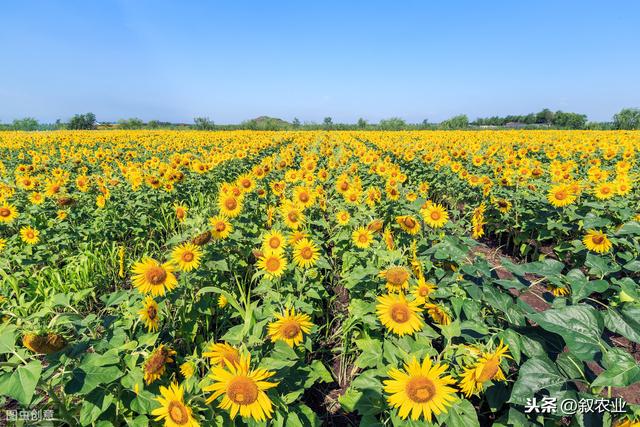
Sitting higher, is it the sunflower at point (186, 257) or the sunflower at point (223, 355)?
the sunflower at point (186, 257)

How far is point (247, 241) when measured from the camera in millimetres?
3615

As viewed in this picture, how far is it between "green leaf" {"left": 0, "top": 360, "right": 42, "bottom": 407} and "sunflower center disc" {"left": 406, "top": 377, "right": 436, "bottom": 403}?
5.10 ft

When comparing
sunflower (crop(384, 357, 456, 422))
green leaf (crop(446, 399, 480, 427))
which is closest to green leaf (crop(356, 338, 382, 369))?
sunflower (crop(384, 357, 456, 422))

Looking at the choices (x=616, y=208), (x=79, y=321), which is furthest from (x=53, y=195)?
(x=616, y=208)

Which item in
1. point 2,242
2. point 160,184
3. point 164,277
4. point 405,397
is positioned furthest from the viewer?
point 160,184

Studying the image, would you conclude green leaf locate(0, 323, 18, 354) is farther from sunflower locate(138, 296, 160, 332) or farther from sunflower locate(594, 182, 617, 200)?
sunflower locate(594, 182, 617, 200)

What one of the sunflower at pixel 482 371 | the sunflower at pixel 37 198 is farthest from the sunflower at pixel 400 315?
the sunflower at pixel 37 198

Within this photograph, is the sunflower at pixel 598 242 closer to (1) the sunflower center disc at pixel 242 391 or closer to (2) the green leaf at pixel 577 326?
(2) the green leaf at pixel 577 326

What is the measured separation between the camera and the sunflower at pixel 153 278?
7.51ft

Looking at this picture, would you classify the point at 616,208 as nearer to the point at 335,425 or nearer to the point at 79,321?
the point at 335,425

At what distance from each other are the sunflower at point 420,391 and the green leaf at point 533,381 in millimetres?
274

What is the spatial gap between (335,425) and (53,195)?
525 centimetres

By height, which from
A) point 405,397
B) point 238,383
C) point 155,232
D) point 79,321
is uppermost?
point 79,321

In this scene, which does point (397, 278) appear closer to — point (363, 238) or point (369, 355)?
point (369, 355)
